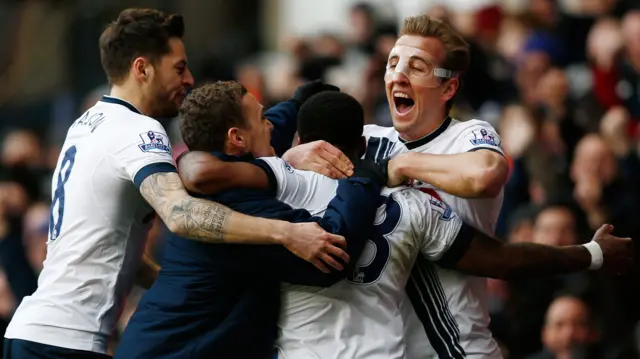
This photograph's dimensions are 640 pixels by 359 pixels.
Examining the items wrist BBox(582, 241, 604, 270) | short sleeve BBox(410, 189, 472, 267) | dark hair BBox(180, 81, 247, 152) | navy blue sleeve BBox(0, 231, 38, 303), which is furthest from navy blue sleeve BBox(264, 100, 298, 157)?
navy blue sleeve BBox(0, 231, 38, 303)

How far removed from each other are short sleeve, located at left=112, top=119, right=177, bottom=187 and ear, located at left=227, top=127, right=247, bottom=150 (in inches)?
12.2

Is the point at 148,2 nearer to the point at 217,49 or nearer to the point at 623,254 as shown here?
the point at 217,49

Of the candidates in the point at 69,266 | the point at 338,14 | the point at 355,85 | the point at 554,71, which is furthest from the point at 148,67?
the point at 338,14

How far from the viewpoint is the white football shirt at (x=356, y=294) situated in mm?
4859

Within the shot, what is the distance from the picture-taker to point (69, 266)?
5.31 metres

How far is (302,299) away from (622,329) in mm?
3492

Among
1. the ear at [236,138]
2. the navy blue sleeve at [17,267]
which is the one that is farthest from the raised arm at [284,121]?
the navy blue sleeve at [17,267]

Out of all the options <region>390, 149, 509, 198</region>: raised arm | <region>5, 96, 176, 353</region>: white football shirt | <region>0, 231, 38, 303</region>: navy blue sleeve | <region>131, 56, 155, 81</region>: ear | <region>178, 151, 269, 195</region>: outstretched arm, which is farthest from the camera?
<region>0, 231, 38, 303</region>: navy blue sleeve

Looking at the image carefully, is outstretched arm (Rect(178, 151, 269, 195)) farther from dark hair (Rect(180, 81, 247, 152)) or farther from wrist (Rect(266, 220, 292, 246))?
wrist (Rect(266, 220, 292, 246))

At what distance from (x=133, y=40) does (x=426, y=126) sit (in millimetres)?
1347

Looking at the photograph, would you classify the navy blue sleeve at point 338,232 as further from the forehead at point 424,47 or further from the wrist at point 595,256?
the wrist at point 595,256

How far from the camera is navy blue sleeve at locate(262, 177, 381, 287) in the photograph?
476 cm

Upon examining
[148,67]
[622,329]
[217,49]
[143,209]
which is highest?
[148,67]

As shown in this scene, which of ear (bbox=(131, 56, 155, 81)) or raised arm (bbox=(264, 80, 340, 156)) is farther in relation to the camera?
raised arm (bbox=(264, 80, 340, 156))
